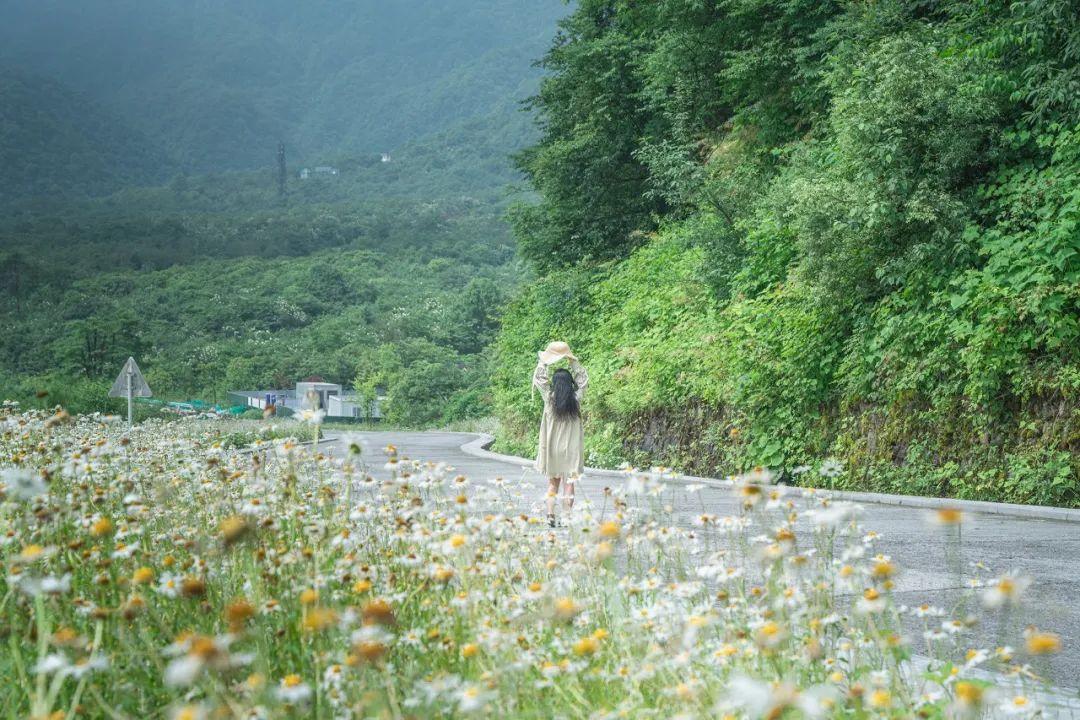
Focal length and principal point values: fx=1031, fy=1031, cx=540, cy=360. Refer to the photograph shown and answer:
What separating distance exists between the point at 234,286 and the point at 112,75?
117 m

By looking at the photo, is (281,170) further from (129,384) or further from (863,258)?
(863,258)

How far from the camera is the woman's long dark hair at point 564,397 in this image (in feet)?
36.0

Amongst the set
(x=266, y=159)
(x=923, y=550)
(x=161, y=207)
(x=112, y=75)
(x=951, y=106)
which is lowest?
(x=923, y=550)

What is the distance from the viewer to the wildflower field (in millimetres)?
2826

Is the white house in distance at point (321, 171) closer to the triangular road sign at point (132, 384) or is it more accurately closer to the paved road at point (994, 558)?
the triangular road sign at point (132, 384)

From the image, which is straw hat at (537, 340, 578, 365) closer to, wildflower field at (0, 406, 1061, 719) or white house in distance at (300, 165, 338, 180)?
wildflower field at (0, 406, 1061, 719)

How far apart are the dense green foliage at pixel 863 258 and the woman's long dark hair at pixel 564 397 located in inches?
179

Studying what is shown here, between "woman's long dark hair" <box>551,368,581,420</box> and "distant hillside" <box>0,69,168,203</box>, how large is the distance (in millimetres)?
126336

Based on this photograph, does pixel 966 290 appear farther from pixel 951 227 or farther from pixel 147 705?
pixel 147 705

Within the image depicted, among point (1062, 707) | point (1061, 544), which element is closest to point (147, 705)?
point (1062, 707)

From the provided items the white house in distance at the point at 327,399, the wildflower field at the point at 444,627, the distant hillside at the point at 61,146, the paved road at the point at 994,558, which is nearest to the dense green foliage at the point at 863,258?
the paved road at the point at 994,558

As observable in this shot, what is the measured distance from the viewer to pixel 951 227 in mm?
13164

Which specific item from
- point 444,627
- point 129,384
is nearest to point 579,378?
point 444,627

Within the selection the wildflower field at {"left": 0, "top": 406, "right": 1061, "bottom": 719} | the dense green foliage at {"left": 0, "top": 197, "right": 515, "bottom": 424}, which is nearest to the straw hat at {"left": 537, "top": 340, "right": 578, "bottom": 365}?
the wildflower field at {"left": 0, "top": 406, "right": 1061, "bottom": 719}
